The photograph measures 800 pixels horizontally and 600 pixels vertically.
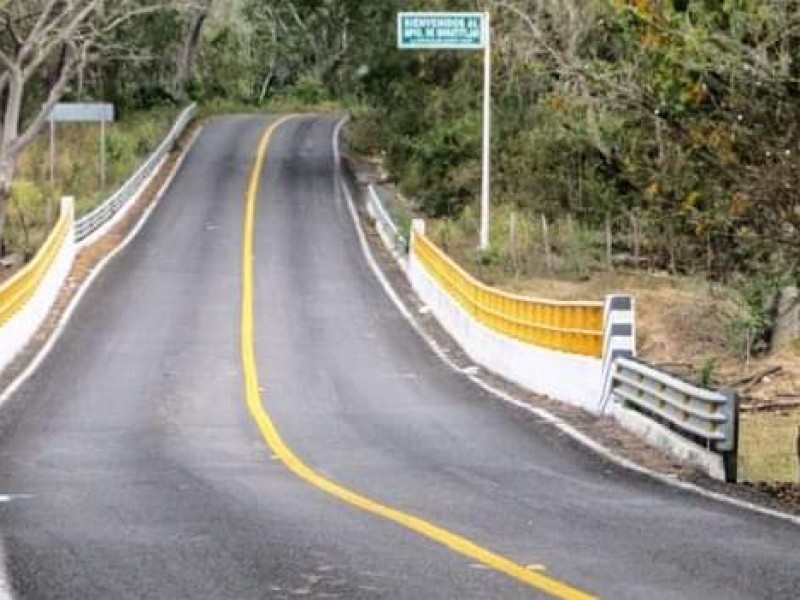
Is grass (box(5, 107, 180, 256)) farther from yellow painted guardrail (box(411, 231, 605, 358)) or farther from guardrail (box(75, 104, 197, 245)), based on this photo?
yellow painted guardrail (box(411, 231, 605, 358))

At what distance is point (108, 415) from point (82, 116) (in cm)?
3171

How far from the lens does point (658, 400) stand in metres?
17.3

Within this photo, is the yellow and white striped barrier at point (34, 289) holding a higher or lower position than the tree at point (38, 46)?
lower

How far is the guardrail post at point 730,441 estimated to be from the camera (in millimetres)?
14461

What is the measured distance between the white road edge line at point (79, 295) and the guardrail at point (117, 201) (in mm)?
651

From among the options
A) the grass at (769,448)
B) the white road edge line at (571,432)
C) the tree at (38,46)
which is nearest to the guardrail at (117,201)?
the tree at (38,46)

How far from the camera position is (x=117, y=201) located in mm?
50219

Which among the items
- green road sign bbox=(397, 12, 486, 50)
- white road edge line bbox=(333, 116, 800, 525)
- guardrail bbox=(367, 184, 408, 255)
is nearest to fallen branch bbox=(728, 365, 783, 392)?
white road edge line bbox=(333, 116, 800, 525)

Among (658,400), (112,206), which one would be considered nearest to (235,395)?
(658,400)

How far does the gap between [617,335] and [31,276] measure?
14977mm

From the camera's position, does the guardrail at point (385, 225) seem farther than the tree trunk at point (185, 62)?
No

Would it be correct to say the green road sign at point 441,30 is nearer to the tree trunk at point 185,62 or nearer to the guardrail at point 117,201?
the guardrail at point 117,201

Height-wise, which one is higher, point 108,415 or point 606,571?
point 606,571

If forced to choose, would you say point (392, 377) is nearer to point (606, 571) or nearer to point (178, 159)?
point (606, 571)
